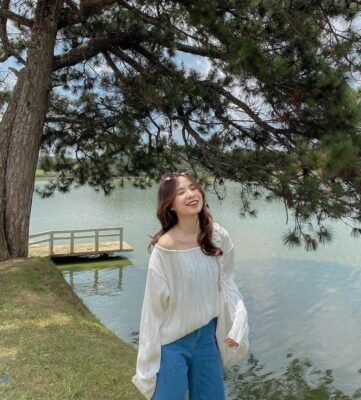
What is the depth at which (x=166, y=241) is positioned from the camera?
5.95 ft

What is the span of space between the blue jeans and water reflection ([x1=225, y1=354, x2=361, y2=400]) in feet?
11.0

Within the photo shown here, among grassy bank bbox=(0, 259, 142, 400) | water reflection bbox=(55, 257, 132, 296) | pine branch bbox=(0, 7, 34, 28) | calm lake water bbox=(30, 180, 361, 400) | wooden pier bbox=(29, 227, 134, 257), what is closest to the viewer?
grassy bank bbox=(0, 259, 142, 400)

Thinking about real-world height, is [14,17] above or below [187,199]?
above

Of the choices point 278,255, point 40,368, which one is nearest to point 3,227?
point 40,368

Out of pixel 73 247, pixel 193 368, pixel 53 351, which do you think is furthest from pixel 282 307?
pixel 193 368

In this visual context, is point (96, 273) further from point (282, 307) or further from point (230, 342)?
point (230, 342)

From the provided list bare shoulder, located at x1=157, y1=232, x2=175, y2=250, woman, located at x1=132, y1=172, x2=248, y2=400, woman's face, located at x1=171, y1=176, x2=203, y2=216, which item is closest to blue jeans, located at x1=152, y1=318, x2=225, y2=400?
woman, located at x1=132, y1=172, x2=248, y2=400

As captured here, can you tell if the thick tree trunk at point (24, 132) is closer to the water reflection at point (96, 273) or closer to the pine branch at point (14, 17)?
the pine branch at point (14, 17)

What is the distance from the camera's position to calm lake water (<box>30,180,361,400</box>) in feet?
17.7

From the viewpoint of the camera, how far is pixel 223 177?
5.43m

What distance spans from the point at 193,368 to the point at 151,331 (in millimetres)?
205

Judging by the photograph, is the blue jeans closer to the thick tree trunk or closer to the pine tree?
the pine tree

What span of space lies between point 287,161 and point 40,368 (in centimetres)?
264

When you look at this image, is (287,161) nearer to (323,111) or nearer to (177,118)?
(323,111)
